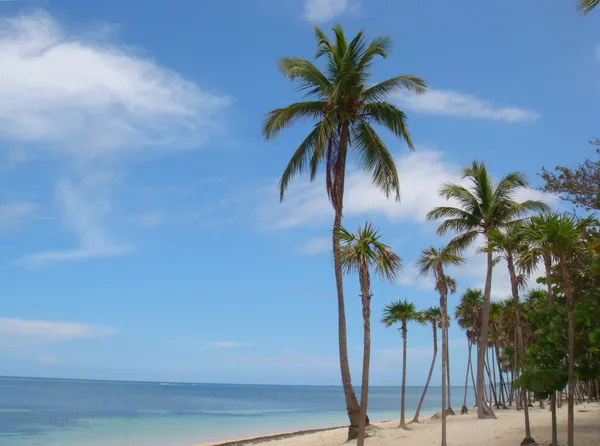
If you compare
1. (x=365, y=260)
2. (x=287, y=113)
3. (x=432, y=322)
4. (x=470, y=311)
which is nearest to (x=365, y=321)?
(x=365, y=260)

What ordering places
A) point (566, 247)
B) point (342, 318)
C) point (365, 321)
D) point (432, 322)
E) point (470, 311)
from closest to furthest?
1. point (566, 247)
2. point (365, 321)
3. point (342, 318)
4. point (432, 322)
5. point (470, 311)

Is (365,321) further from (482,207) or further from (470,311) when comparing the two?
(470,311)

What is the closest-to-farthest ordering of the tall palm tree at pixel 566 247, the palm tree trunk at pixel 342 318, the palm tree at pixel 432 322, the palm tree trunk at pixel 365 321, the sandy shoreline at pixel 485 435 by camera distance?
the tall palm tree at pixel 566 247 → the palm tree trunk at pixel 365 321 → the sandy shoreline at pixel 485 435 → the palm tree trunk at pixel 342 318 → the palm tree at pixel 432 322

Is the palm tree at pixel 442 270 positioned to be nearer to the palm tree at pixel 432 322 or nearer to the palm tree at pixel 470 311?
the palm tree at pixel 432 322

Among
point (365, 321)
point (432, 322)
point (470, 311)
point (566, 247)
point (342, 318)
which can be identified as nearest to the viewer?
point (566, 247)

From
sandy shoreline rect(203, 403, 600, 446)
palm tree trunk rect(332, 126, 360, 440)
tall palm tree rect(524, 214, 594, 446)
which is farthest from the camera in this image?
palm tree trunk rect(332, 126, 360, 440)

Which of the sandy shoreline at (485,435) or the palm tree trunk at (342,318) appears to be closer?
the sandy shoreline at (485,435)

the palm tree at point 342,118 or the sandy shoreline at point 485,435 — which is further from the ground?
the palm tree at point 342,118

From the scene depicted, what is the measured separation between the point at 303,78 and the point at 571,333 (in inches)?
542

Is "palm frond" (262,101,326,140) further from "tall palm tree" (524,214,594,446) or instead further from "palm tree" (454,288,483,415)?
"palm tree" (454,288,483,415)

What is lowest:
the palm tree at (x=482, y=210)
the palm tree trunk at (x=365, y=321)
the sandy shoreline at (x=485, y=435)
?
the sandy shoreline at (x=485, y=435)


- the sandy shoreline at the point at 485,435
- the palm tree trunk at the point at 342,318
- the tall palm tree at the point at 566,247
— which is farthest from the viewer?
the palm tree trunk at the point at 342,318

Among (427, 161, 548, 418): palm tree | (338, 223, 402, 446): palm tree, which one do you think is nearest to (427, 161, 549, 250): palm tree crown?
(427, 161, 548, 418): palm tree

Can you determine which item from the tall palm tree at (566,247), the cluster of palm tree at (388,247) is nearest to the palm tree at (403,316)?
the cluster of palm tree at (388,247)
